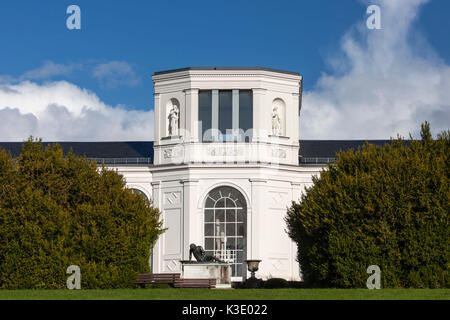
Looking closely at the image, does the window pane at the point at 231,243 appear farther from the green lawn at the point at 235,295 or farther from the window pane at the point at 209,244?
the green lawn at the point at 235,295

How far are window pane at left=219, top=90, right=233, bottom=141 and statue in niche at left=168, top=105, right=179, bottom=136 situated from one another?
2.90 meters

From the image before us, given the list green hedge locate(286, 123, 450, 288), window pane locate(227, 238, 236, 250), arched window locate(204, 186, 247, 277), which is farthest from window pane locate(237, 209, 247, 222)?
green hedge locate(286, 123, 450, 288)

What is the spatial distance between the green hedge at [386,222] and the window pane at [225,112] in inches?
A: 401

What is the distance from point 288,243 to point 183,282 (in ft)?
54.5

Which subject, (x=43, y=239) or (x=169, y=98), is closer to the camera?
(x=43, y=239)

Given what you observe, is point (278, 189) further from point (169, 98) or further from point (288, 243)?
point (169, 98)

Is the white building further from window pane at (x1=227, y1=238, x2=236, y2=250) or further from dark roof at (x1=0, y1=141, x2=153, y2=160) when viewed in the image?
dark roof at (x1=0, y1=141, x2=153, y2=160)

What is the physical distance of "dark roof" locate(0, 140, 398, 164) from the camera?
2392 inches

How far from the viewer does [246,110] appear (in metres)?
58.2

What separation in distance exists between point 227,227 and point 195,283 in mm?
16118

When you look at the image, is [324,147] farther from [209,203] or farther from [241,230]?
[209,203]

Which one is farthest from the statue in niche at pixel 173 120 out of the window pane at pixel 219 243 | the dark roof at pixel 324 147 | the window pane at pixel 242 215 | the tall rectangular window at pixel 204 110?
the dark roof at pixel 324 147

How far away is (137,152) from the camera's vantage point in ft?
205
